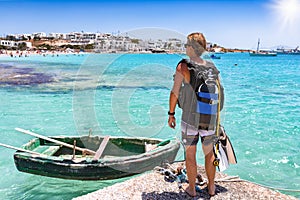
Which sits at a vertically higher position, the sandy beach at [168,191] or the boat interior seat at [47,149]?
the sandy beach at [168,191]

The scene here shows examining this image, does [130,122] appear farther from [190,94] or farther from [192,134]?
[190,94]

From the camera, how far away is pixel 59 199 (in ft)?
18.9

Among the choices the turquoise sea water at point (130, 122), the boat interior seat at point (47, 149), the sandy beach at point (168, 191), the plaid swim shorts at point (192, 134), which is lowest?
the turquoise sea water at point (130, 122)

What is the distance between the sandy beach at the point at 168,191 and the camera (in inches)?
155

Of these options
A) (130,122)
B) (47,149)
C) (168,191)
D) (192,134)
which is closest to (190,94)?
(192,134)

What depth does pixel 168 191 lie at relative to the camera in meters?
4.06

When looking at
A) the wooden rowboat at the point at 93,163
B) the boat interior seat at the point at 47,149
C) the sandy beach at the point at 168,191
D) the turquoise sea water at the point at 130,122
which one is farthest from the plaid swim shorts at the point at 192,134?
the boat interior seat at the point at 47,149

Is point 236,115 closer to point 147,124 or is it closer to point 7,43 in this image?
point 147,124

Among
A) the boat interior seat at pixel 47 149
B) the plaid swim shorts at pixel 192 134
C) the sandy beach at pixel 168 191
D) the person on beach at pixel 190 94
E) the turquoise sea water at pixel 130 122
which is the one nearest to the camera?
the person on beach at pixel 190 94

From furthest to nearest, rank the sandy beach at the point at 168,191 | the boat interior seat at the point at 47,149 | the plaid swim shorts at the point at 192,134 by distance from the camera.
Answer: the boat interior seat at the point at 47,149, the sandy beach at the point at 168,191, the plaid swim shorts at the point at 192,134

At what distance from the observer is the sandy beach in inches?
155

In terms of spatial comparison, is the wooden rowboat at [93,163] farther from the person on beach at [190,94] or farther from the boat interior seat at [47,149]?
the person on beach at [190,94]

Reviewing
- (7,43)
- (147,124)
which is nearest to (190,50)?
(147,124)

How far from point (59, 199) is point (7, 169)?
2.38 meters
